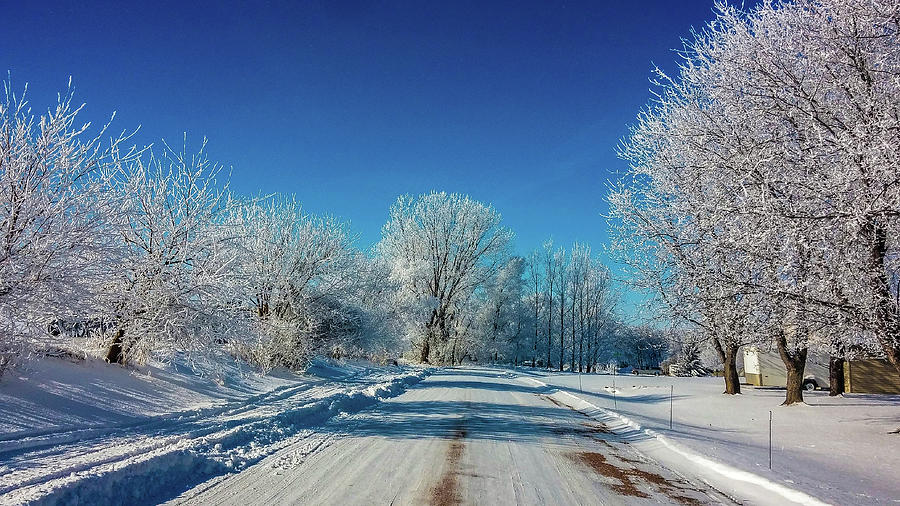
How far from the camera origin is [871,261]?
25.3 ft

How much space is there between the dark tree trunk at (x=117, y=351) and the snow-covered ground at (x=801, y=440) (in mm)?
12207

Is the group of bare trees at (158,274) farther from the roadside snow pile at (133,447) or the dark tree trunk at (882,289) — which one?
the dark tree trunk at (882,289)

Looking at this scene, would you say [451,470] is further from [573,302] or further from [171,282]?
[573,302]

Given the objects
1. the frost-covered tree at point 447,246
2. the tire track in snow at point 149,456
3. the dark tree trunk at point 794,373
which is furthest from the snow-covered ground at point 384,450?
the frost-covered tree at point 447,246

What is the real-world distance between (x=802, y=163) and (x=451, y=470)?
6.94 meters

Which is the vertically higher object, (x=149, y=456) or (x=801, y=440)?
(x=149, y=456)

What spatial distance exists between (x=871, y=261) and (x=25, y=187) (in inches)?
521

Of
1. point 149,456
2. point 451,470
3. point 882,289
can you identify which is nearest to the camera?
point 149,456

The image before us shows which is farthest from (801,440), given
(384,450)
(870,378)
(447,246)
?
(447,246)

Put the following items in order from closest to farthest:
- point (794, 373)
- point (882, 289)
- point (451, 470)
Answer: point (451, 470)
point (882, 289)
point (794, 373)

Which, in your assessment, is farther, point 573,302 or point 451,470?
point 573,302

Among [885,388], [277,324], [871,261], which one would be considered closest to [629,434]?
[871,261]

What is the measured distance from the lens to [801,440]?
10.3 m

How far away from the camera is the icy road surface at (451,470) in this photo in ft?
17.2
